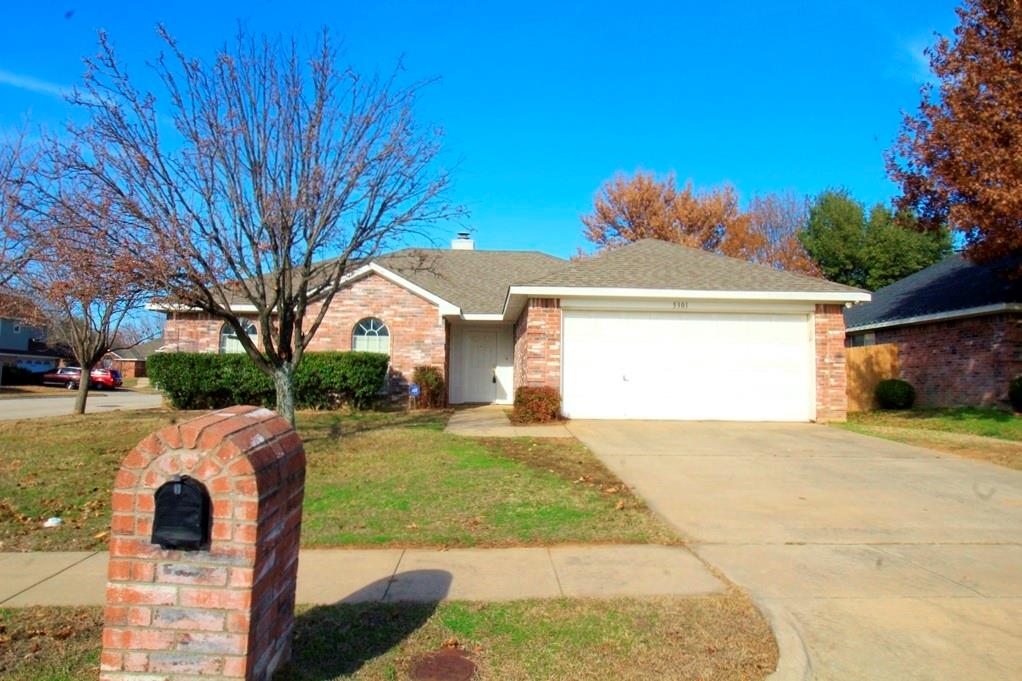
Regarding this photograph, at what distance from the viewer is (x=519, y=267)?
80.9 ft

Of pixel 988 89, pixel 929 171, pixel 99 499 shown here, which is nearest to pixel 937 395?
pixel 929 171

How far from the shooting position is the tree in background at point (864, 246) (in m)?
32.4

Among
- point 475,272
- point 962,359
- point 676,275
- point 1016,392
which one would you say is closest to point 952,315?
point 962,359

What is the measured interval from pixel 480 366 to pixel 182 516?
713 inches

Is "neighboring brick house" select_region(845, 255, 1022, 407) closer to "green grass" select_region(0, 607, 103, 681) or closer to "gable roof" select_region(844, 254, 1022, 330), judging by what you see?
"gable roof" select_region(844, 254, 1022, 330)

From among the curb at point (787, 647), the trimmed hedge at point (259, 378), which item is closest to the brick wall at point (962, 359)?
the trimmed hedge at point (259, 378)

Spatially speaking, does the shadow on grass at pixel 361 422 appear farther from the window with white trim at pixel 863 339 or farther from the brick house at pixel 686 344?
the window with white trim at pixel 863 339

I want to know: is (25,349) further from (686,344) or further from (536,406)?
(686,344)

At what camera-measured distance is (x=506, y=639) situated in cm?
389

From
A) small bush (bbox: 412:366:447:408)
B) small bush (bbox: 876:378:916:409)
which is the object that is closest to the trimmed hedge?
small bush (bbox: 412:366:447:408)

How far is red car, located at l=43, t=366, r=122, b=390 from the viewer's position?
41794 mm

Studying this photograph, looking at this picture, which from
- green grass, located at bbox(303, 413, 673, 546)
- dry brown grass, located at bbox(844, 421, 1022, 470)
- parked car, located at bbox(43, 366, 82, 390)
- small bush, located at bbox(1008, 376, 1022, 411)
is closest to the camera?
green grass, located at bbox(303, 413, 673, 546)

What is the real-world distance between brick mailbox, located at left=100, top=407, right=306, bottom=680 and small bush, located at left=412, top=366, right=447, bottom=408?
15353 mm

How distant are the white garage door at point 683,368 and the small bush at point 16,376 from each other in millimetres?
42494
